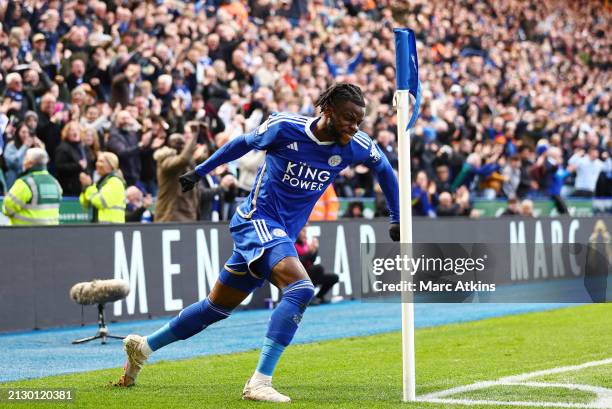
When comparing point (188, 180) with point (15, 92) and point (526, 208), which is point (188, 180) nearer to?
point (15, 92)

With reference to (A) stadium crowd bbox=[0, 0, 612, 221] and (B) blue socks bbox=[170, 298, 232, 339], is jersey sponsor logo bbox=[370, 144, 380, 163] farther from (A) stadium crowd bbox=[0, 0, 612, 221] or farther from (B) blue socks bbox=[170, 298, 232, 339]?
(A) stadium crowd bbox=[0, 0, 612, 221]

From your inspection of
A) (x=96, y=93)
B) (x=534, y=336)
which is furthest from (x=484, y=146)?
(x=534, y=336)

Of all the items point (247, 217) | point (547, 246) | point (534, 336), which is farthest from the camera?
point (547, 246)

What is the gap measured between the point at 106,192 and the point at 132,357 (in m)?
6.68

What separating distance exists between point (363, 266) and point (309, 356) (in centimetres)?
831

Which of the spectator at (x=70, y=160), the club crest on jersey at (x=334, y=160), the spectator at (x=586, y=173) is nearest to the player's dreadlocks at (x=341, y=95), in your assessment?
the club crest on jersey at (x=334, y=160)

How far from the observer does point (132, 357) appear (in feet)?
27.2

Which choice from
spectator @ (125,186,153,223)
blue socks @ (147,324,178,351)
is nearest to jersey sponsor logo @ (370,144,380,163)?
blue socks @ (147,324,178,351)

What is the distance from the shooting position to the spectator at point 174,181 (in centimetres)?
1506

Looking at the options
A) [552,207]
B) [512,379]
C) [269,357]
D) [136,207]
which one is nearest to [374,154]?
[269,357]

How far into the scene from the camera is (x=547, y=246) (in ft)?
74.8

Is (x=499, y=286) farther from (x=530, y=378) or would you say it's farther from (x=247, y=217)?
(x=247, y=217)

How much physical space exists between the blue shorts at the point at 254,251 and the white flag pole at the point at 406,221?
86 centimetres

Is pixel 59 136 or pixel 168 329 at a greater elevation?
pixel 59 136
